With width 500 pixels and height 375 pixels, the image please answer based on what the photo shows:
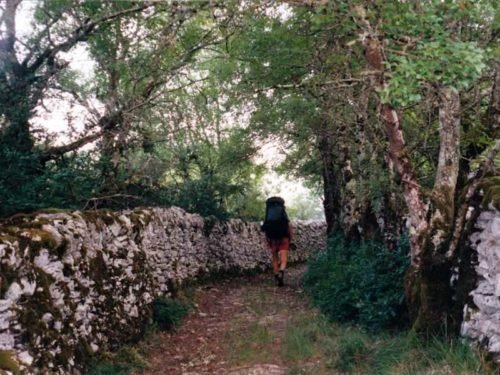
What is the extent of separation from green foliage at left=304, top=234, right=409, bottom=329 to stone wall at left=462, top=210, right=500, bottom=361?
1.46m

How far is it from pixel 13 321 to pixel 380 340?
4000mm

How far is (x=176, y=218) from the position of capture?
1055cm

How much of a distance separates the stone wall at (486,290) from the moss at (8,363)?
3970mm

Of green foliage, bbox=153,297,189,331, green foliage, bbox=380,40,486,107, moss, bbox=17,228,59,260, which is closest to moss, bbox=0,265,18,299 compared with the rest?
moss, bbox=17,228,59,260

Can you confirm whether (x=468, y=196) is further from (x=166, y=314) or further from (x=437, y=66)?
(x=166, y=314)

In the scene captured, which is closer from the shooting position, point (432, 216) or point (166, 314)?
point (432, 216)

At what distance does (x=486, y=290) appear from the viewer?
16.6 feet

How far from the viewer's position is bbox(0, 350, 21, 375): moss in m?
3.73

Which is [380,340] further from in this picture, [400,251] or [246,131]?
[246,131]

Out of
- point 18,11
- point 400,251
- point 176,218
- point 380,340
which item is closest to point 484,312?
point 380,340

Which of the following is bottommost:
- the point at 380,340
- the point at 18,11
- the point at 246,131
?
the point at 380,340

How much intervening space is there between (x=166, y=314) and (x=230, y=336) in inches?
44.2

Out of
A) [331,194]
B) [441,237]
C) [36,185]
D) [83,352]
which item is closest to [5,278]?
[83,352]

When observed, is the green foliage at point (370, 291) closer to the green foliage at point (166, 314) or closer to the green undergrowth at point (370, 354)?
the green undergrowth at point (370, 354)
